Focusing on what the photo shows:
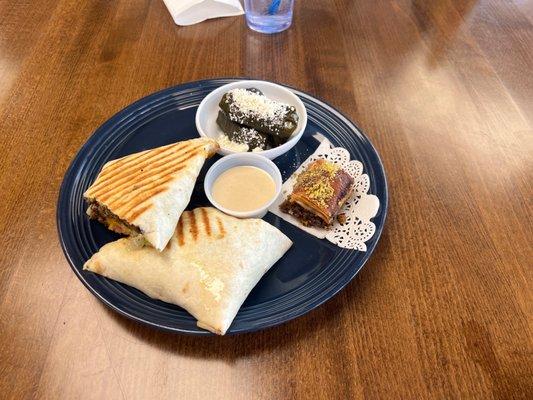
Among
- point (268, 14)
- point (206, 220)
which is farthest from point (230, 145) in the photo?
point (268, 14)

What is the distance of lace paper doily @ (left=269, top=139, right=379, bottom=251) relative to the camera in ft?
4.64

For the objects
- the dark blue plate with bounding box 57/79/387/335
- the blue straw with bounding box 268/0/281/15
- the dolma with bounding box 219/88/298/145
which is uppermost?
the blue straw with bounding box 268/0/281/15

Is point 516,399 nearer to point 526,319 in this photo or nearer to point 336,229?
point 526,319

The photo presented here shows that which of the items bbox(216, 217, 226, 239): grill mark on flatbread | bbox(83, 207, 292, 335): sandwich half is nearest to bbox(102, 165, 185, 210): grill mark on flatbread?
bbox(83, 207, 292, 335): sandwich half

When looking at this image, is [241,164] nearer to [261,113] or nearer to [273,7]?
[261,113]

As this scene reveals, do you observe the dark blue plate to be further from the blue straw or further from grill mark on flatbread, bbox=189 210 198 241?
the blue straw

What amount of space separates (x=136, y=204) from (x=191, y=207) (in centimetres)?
25

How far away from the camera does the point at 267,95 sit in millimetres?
1872

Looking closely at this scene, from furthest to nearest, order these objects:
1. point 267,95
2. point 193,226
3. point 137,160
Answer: point 267,95
point 137,160
point 193,226

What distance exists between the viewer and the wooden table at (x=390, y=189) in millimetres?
1171

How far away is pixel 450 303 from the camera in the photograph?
52.6 inches

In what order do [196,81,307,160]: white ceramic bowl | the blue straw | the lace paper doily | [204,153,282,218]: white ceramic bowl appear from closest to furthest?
the lace paper doily, [204,153,282,218]: white ceramic bowl, [196,81,307,160]: white ceramic bowl, the blue straw

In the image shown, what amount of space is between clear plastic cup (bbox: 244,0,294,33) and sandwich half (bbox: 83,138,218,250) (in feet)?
3.52

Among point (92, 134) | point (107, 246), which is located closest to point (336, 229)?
point (107, 246)
